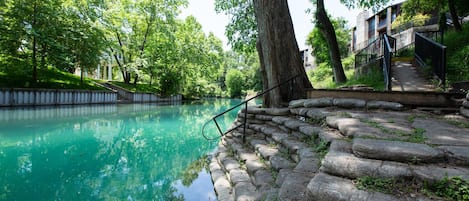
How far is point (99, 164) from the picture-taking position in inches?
197

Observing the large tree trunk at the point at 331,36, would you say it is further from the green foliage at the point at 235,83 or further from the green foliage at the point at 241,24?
the green foliage at the point at 235,83

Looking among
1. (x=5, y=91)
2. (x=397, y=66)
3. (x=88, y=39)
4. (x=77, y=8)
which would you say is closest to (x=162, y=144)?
(x=397, y=66)

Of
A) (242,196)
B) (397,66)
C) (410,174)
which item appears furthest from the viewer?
(397,66)

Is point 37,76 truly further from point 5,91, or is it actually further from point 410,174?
point 410,174

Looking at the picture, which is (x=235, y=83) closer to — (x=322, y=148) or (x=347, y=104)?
(x=347, y=104)

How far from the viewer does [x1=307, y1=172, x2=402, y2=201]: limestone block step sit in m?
1.65

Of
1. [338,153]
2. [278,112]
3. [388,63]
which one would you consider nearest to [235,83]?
[388,63]

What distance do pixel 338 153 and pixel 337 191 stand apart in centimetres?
52

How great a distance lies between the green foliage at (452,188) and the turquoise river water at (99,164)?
105 inches

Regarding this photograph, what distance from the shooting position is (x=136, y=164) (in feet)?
17.1

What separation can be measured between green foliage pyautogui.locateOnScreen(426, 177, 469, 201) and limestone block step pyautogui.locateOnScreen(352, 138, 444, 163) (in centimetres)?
26

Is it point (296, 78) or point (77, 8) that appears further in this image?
point (77, 8)

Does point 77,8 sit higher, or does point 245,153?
point 77,8

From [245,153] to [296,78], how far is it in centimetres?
223
